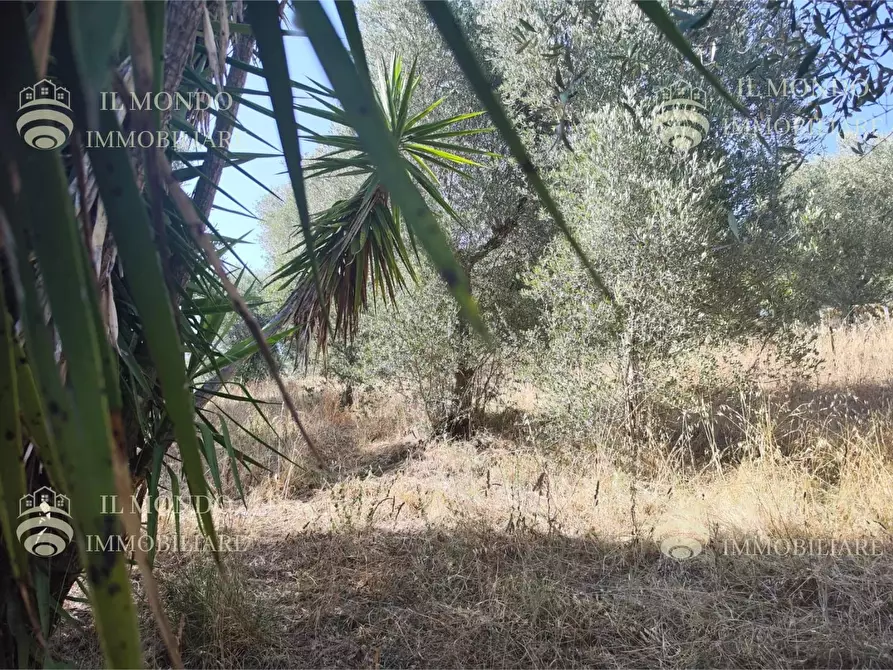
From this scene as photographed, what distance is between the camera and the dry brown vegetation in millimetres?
2148

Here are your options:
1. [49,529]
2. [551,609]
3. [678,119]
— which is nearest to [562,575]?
[551,609]

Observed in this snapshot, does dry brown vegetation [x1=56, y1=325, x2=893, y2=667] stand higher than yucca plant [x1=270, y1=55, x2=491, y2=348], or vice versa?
yucca plant [x1=270, y1=55, x2=491, y2=348]

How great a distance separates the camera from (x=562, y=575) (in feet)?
8.48

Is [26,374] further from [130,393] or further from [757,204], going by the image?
[757,204]

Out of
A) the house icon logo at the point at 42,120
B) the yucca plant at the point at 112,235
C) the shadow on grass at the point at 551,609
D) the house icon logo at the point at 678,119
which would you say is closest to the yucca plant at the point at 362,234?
the shadow on grass at the point at 551,609

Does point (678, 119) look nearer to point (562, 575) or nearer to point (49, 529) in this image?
point (562, 575)

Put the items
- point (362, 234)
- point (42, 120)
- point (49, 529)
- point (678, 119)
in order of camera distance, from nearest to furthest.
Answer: point (42, 120) < point (49, 529) < point (362, 234) < point (678, 119)

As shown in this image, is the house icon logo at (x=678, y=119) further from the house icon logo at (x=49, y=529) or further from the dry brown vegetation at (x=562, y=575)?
the house icon logo at (x=49, y=529)

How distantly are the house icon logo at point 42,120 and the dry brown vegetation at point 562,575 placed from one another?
1.44 m

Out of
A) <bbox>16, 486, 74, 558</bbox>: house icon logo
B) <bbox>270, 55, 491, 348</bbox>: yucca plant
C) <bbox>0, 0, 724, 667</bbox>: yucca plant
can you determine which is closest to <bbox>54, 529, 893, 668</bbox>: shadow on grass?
<bbox>16, 486, 74, 558</bbox>: house icon logo

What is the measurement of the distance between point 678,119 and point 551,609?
3911 mm

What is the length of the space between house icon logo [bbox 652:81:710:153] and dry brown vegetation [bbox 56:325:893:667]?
2407 mm

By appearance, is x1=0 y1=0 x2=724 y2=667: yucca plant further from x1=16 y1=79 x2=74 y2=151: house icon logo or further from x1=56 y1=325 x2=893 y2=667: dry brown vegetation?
x1=56 y1=325 x2=893 y2=667: dry brown vegetation

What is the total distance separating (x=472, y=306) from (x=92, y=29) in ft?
0.77
